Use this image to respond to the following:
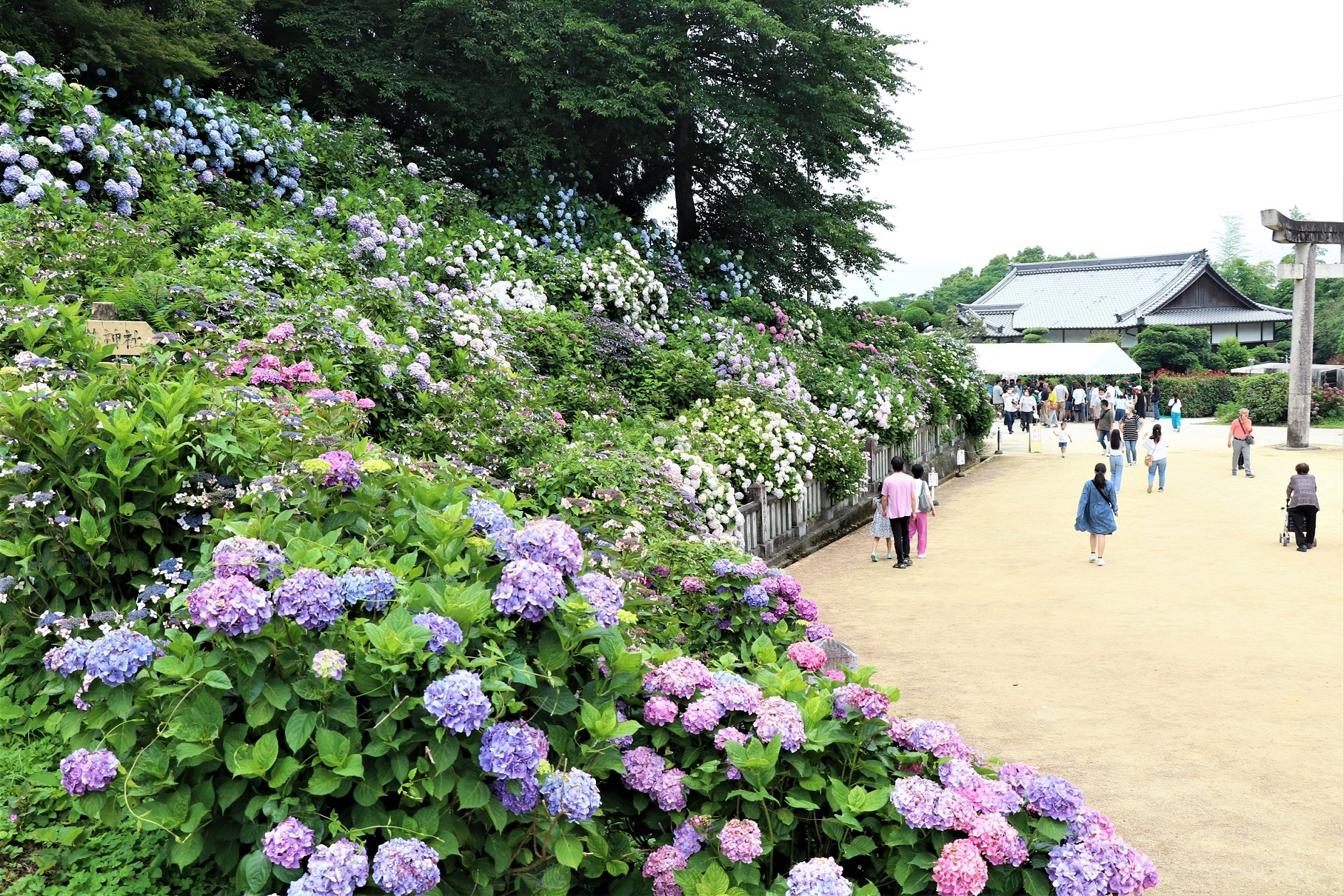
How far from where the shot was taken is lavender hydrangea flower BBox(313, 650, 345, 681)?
226 cm

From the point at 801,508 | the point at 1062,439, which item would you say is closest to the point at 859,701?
the point at 801,508

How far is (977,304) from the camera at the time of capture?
5278cm

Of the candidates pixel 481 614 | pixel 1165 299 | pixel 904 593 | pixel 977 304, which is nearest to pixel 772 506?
pixel 904 593

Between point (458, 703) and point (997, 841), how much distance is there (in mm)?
1405

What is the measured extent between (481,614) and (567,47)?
13.7 m

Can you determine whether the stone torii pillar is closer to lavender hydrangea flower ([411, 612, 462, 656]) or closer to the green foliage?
the green foliage

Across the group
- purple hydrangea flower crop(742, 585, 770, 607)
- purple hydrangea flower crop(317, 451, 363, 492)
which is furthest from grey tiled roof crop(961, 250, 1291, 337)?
purple hydrangea flower crop(317, 451, 363, 492)

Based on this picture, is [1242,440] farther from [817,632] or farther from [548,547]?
[548,547]

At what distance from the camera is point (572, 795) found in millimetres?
2268

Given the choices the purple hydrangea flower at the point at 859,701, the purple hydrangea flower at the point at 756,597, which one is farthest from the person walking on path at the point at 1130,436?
the purple hydrangea flower at the point at 859,701

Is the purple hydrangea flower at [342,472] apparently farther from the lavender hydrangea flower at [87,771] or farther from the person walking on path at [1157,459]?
the person walking on path at [1157,459]

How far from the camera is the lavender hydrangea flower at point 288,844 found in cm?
216

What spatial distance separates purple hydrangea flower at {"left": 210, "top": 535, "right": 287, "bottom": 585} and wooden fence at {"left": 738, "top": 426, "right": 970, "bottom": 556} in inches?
281

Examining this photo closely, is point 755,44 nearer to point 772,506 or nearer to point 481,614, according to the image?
point 772,506
